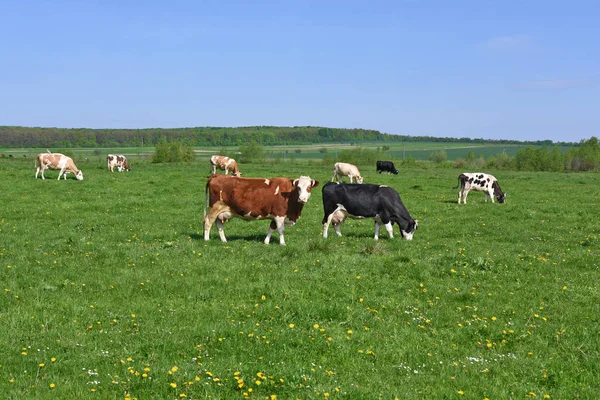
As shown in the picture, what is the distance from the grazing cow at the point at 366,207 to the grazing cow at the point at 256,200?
1644mm

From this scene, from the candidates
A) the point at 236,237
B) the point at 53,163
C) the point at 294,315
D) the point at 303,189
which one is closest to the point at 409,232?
the point at 303,189

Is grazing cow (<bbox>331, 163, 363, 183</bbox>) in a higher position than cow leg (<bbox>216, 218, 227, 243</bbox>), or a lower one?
higher

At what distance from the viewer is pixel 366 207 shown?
1783 cm

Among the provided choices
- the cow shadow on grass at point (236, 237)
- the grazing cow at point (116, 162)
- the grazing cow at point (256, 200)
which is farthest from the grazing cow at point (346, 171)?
the grazing cow at point (256, 200)

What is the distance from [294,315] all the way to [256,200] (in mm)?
7101

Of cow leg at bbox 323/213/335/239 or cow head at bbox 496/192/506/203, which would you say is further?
cow head at bbox 496/192/506/203

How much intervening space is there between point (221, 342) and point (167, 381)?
141 centimetres

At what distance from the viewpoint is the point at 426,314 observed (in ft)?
32.4

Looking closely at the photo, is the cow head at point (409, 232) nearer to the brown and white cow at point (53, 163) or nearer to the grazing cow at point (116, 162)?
the brown and white cow at point (53, 163)

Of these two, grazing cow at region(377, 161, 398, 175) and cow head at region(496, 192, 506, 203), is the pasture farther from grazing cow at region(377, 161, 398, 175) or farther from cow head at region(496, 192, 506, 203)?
grazing cow at region(377, 161, 398, 175)

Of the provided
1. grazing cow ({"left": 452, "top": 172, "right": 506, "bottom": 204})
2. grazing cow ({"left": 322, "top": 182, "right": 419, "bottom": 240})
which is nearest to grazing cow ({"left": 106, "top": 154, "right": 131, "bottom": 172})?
grazing cow ({"left": 452, "top": 172, "right": 506, "bottom": 204})

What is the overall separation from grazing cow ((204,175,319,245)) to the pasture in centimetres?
82

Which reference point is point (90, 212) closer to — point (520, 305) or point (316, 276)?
point (316, 276)

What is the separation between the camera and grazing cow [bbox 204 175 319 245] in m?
16.2
